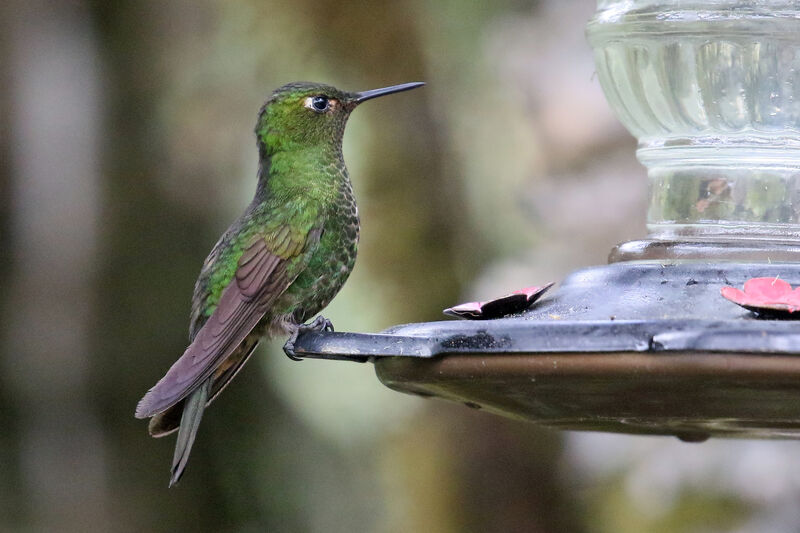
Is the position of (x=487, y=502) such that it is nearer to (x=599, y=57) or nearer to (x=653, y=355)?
(x=599, y=57)

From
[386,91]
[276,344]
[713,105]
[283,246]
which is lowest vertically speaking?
[276,344]

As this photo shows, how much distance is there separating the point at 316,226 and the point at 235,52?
2309 millimetres

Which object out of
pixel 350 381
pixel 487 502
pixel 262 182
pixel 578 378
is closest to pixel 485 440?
pixel 487 502

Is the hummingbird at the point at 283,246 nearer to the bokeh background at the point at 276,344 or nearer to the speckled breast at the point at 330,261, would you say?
the speckled breast at the point at 330,261

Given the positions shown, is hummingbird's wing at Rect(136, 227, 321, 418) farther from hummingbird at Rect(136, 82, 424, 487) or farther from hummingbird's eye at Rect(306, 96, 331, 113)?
hummingbird's eye at Rect(306, 96, 331, 113)

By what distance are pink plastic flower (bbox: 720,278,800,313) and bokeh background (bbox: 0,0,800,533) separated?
3.32m

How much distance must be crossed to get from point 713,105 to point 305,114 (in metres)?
1.39

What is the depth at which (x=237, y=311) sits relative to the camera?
321 cm

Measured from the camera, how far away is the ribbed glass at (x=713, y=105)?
2857 mm

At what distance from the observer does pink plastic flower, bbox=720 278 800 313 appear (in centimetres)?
196

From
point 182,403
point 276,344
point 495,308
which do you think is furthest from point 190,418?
point 276,344

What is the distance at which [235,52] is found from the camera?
5.62 meters

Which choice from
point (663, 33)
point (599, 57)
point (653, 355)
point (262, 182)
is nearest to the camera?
point (653, 355)

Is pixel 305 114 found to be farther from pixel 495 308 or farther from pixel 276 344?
pixel 276 344
